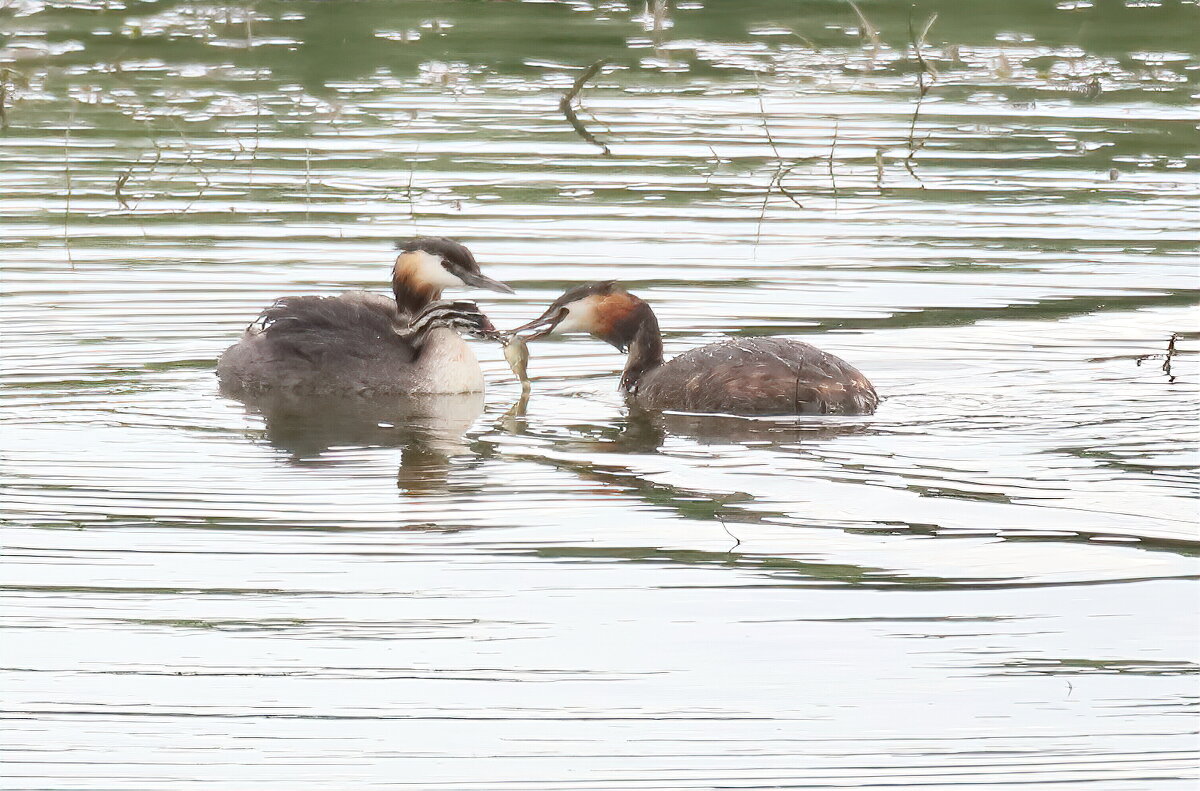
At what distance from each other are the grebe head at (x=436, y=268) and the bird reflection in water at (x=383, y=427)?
0.67m

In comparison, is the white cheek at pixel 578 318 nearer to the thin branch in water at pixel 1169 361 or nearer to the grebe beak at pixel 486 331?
the grebe beak at pixel 486 331

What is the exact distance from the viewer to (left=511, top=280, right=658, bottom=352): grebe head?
1130 cm

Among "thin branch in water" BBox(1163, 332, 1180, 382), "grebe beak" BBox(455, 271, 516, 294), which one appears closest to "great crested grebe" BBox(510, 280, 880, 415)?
"grebe beak" BBox(455, 271, 516, 294)

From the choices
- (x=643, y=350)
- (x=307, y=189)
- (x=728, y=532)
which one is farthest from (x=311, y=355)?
(x=307, y=189)

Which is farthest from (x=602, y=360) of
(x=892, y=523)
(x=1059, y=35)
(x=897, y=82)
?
(x=1059, y=35)

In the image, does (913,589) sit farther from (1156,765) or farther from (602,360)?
(602,360)

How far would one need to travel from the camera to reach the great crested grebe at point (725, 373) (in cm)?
1031

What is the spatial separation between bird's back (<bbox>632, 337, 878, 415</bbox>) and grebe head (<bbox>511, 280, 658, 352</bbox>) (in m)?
0.63

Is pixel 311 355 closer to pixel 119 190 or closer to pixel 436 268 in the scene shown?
pixel 436 268

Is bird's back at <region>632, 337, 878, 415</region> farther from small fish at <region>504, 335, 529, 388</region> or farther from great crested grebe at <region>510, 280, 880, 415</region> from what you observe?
small fish at <region>504, 335, 529, 388</region>

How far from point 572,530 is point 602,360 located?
4106 millimetres

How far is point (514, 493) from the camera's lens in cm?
894

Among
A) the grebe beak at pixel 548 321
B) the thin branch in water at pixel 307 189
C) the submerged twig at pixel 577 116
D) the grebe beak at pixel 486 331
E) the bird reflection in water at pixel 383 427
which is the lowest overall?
the bird reflection in water at pixel 383 427

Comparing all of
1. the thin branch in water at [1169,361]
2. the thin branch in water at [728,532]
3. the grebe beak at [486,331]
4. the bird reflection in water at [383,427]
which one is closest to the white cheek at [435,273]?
the grebe beak at [486,331]
